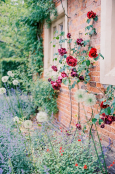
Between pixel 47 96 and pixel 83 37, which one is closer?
pixel 83 37

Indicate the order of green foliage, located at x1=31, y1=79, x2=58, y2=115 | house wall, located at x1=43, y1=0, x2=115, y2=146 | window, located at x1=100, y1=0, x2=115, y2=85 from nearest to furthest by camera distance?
window, located at x1=100, y1=0, x2=115, y2=85
house wall, located at x1=43, y1=0, x2=115, y2=146
green foliage, located at x1=31, y1=79, x2=58, y2=115

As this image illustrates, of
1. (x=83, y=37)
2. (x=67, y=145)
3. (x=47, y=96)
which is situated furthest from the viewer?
(x=47, y=96)

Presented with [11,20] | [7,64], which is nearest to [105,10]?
[11,20]

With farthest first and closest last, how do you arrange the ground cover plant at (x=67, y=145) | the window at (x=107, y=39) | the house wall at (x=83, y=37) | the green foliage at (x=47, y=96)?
the green foliage at (x=47, y=96) → the house wall at (x=83, y=37) → the window at (x=107, y=39) → the ground cover plant at (x=67, y=145)

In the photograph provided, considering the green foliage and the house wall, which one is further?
the green foliage

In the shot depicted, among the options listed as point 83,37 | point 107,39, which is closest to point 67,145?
point 107,39

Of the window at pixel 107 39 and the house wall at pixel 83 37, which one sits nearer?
the window at pixel 107 39

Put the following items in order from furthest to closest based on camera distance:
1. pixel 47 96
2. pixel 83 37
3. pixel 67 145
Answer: pixel 47 96 < pixel 83 37 < pixel 67 145

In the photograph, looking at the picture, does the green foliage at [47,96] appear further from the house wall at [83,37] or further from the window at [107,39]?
the window at [107,39]

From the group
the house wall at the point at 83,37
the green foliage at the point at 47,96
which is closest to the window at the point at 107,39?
the house wall at the point at 83,37

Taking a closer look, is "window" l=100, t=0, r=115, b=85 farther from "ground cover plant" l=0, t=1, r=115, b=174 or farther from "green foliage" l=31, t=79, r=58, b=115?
"green foliage" l=31, t=79, r=58, b=115

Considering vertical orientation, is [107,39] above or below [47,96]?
above

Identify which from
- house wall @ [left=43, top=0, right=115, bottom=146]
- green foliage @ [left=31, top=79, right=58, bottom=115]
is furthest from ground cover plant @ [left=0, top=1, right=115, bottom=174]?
green foliage @ [left=31, top=79, right=58, bottom=115]

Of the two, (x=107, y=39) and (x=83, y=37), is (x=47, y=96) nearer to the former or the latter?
(x=83, y=37)
